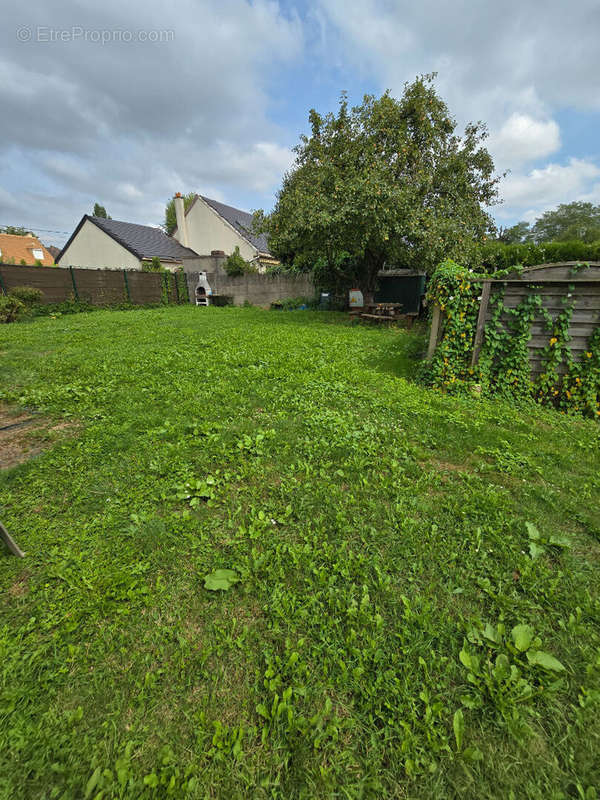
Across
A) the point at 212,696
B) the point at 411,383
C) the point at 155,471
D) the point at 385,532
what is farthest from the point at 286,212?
the point at 212,696

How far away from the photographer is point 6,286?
11.6 metres

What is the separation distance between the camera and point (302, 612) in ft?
5.42

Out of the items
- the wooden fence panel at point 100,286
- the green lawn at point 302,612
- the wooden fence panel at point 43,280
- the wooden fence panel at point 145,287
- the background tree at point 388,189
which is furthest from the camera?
the wooden fence panel at point 145,287

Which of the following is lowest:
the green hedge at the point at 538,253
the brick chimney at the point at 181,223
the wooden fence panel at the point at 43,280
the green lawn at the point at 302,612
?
the green lawn at the point at 302,612

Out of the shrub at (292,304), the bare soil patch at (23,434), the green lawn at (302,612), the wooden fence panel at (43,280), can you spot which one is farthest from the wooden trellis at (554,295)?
the wooden fence panel at (43,280)

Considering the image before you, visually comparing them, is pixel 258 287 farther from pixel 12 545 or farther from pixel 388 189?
pixel 12 545

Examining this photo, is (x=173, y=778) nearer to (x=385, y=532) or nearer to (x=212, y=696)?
(x=212, y=696)

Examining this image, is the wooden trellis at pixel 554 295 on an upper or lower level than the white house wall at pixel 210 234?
lower

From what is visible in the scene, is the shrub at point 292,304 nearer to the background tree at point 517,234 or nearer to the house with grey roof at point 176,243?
the house with grey roof at point 176,243

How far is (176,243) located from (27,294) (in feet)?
51.0

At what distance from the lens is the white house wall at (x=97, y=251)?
70.1 ft

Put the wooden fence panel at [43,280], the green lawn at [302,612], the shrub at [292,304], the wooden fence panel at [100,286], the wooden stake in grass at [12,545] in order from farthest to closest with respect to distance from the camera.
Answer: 1. the shrub at [292,304]
2. the wooden fence panel at [100,286]
3. the wooden fence panel at [43,280]
4. the wooden stake in grass at [12,545]
5. the green lawn at [302,612]

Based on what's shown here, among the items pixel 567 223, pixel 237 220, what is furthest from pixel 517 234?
pixel 237 220

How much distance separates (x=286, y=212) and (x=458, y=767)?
12833 mm
